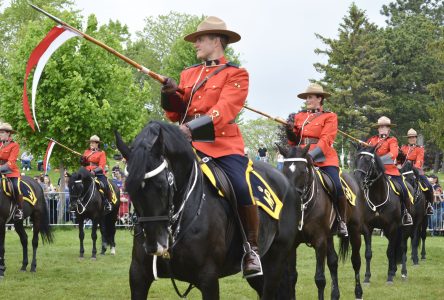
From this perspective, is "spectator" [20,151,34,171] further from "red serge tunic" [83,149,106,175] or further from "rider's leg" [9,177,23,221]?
"rider's leg" [9,177,23,221]

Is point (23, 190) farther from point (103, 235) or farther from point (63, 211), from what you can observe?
point (63, 211)

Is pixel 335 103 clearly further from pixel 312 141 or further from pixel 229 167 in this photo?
pixel 229 167

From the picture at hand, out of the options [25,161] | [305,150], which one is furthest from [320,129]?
[25,161]

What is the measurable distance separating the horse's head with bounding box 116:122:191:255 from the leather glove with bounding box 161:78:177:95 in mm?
997

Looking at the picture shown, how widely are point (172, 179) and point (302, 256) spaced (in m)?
14.6

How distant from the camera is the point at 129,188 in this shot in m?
5.36

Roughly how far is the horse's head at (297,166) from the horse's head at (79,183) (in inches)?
403

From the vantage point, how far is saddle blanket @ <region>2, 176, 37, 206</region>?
15.8m

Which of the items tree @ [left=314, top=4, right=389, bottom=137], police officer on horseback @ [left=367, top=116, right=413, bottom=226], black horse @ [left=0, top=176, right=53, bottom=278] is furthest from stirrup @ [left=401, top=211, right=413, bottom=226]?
tree @ [left=314, top=4, right=389, bottom=137]

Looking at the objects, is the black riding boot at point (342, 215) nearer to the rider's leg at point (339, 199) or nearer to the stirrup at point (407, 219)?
the rider's leg at point (339, 199)

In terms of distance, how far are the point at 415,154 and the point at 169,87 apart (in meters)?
14.4

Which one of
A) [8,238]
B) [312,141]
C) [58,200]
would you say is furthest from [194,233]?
[58,200]

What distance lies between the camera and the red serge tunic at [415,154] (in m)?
19.6

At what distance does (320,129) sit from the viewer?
38.4 ft
